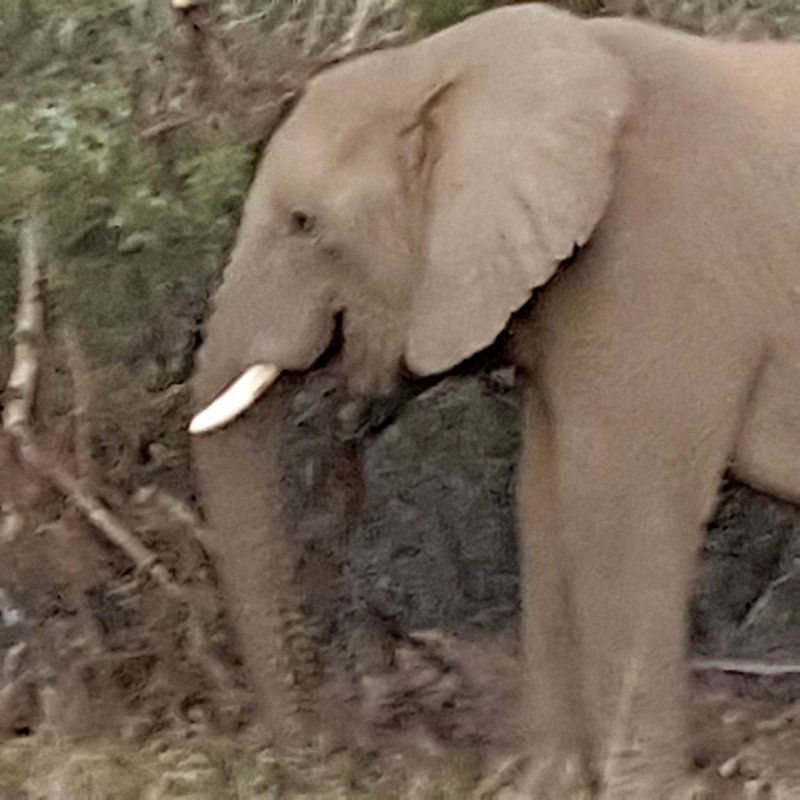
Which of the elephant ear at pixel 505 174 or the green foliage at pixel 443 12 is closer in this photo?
the elephant ear at pixel 505 174

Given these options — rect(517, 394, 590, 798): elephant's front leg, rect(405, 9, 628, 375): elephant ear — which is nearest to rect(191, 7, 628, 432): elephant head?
rect(405, 9, 628, 375): elephant ear

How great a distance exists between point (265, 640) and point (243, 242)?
46cm

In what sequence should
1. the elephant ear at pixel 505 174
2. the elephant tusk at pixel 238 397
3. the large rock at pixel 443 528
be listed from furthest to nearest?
the large rock at pixel 443 528 < the elephant tusk at pixel 238 397 < the elephant ear at pixel 505 174

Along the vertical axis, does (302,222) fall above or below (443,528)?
above

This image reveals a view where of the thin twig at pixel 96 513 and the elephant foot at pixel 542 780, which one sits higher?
the thin twig at pixel 96 513

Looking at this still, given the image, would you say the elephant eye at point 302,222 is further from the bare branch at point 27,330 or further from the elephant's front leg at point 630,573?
the bare branch at point 27,330

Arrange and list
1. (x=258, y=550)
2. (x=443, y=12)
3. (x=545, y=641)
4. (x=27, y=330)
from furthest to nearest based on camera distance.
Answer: (x=443, y=12), (x=27, y=330), (x=545, y=641), (x=258, y=550)

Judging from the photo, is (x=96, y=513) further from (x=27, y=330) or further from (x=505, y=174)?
(x=505, y=174)

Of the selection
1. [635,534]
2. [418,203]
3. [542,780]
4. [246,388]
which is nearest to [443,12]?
[418,203]

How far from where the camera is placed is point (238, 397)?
224cm

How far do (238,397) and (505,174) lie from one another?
0.38 meters

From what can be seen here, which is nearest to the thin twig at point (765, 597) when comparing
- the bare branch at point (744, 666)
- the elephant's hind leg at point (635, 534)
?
the bare branch at point (744, 666)

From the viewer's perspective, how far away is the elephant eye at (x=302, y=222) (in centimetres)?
220

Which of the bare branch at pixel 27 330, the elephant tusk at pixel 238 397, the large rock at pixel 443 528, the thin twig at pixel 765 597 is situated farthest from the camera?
the thin twig at pixel 765 597
